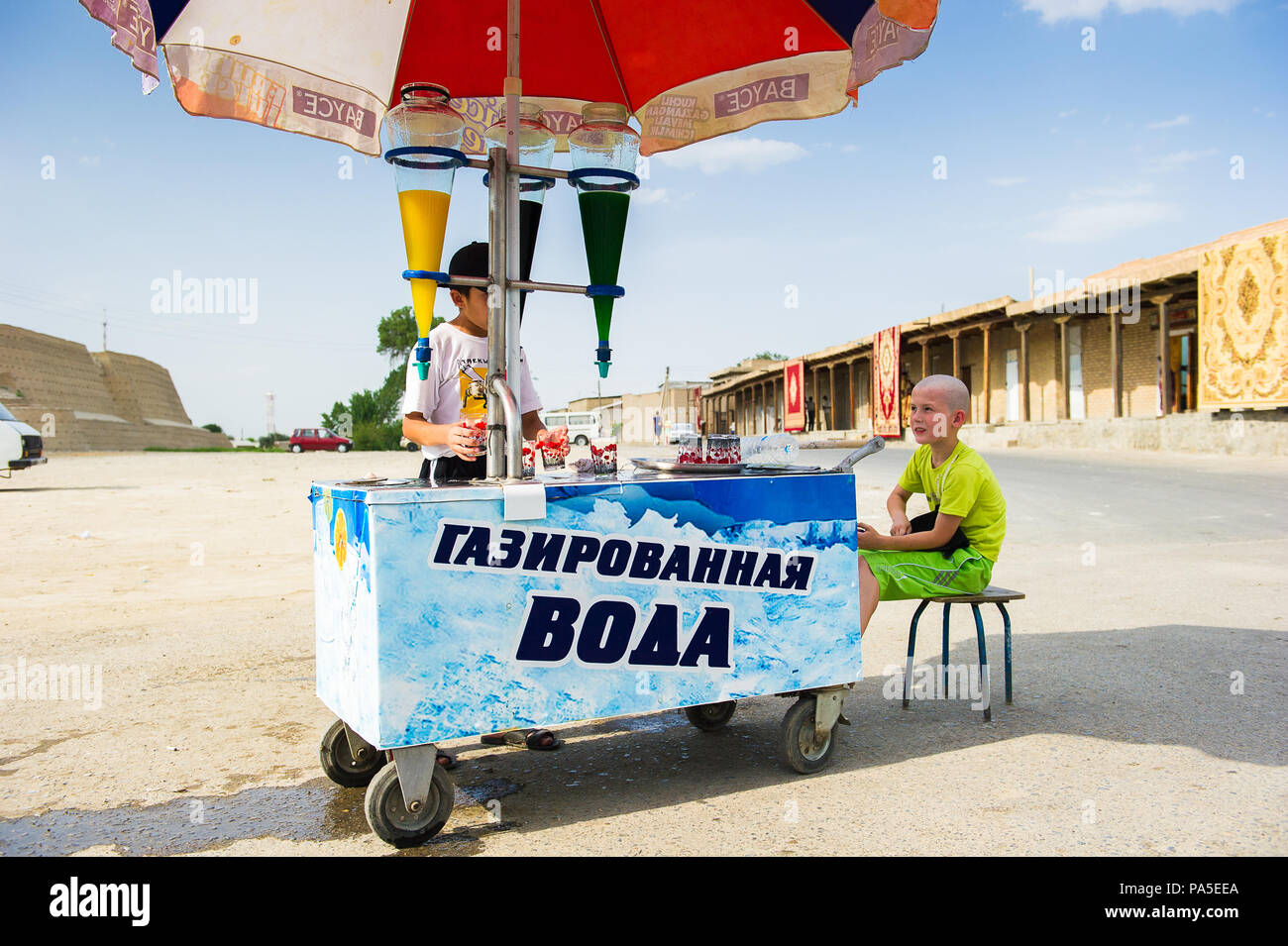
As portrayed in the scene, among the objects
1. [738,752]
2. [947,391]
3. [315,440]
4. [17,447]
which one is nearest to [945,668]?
[738,752]

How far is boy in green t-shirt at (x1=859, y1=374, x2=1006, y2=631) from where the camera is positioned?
352cm

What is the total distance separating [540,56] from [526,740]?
309 cm

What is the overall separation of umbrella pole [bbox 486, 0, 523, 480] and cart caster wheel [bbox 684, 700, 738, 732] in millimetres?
1567

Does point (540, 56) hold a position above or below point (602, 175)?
above

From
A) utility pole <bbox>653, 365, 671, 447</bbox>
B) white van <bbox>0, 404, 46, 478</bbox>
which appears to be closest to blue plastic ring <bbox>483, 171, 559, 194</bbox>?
white van <bbox>0, 404, 46, 478</bbox>

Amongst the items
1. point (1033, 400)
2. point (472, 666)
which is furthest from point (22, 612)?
point (1033, 400)

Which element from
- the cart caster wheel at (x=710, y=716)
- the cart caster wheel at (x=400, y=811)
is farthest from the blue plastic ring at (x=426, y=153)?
the cart caster wheel at (x=710, y=716)

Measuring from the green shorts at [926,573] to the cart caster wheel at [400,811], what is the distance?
1.85 m

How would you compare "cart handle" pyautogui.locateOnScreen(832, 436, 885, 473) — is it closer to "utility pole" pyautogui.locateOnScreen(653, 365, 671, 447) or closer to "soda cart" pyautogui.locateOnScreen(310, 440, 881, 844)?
"soda cart" pyautogui.locateOnScreen(310, 440, 881, 844)

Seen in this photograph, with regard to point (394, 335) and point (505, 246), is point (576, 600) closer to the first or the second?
point (505, 246)

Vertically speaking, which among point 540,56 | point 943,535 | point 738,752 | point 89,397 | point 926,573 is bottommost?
point 738,752

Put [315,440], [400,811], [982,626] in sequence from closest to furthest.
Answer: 1. [400,811]
2. [982,626]
3. [315,440]

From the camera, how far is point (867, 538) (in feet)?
11.4

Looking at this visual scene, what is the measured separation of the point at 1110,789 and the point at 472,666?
2.19m
